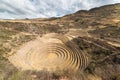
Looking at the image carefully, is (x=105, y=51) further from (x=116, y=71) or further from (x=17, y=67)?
(x=17, y=67)

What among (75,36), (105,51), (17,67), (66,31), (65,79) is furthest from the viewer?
(66,31)

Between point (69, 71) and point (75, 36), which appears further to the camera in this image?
point (75, 36)

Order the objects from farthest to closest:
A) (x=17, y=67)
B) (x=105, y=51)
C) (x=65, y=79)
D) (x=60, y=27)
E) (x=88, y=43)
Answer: (x=60, y=27), (x=88, y=43), (x=105, y=51), (x=17, y=67), (x=65, y=79)

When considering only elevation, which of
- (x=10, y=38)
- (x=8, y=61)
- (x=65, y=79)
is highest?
(x=10, y=38)

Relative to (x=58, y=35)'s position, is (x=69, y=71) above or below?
below

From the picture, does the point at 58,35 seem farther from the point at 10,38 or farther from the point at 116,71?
the point at 116,71

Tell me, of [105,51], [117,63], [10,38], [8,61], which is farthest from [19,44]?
[117,63]

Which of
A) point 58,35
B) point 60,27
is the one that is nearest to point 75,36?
point 58,35
